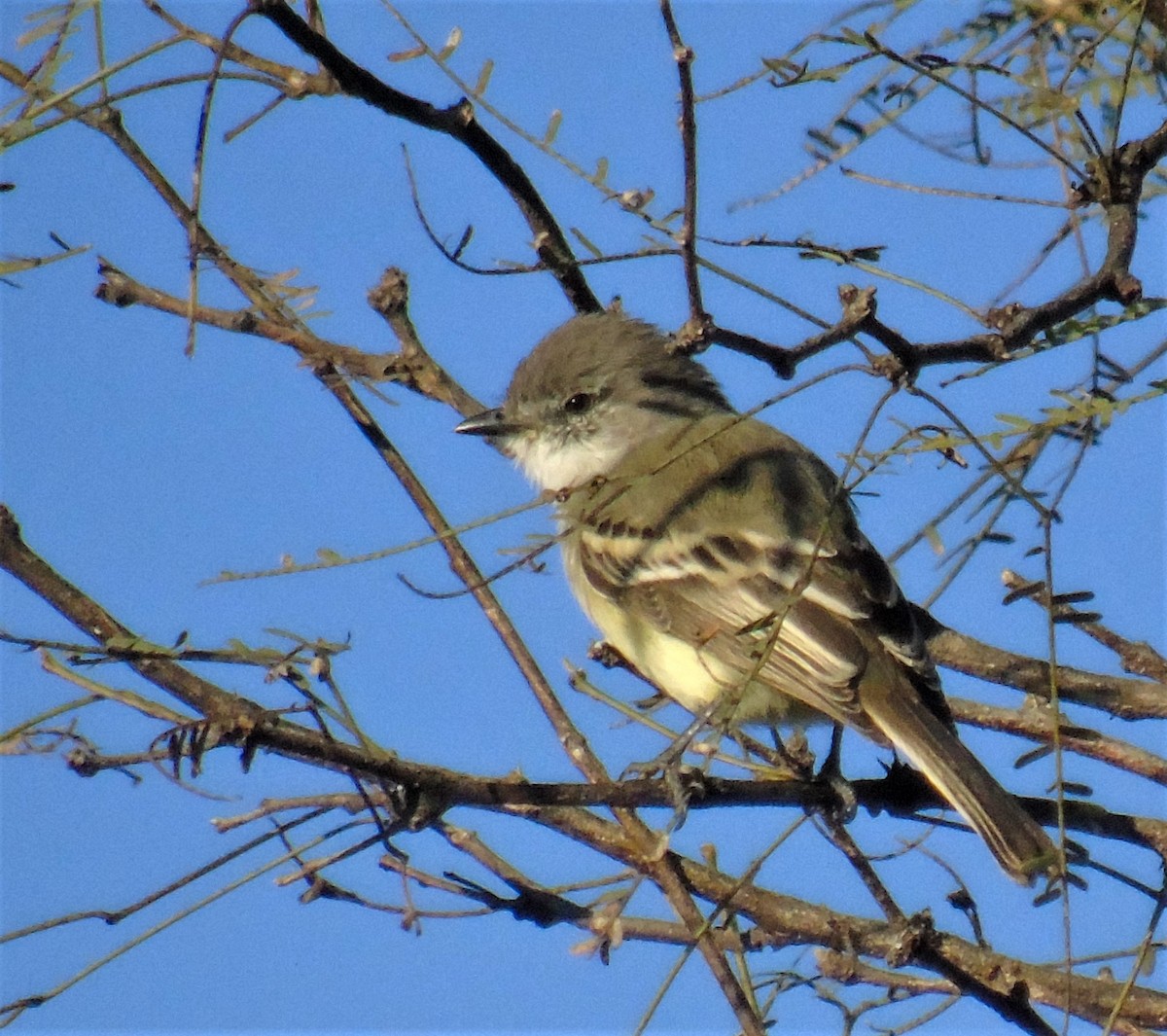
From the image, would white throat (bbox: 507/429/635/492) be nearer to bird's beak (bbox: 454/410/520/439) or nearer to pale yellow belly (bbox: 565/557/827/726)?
bird's beak (bbox: 454/410/520/439)

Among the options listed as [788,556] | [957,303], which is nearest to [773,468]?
[788,556]

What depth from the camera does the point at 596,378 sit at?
5.09m

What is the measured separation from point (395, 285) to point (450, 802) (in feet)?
5.94

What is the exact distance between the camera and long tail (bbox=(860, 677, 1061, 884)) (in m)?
3.08

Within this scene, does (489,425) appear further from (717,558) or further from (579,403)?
Answer: (717,558)

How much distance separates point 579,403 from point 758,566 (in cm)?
122

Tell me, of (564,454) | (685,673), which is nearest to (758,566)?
(685,673)

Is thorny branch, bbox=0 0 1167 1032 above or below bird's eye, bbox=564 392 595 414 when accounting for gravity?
below

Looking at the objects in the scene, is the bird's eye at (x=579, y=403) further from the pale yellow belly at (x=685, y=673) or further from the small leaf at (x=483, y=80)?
the small leaf at (x=483, y=80)

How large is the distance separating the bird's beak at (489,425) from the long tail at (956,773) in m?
1.48

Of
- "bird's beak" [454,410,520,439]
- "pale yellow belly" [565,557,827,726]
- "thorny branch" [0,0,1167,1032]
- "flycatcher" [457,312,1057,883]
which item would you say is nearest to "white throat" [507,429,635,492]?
"flycatcher" [457,312,1057,883]

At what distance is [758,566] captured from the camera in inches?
163

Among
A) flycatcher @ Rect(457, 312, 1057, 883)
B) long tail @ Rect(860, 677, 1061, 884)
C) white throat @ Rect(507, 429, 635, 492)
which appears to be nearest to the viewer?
long tail @ Rect(860, 677, 1061, 884)

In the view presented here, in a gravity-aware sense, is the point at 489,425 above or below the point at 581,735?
above
